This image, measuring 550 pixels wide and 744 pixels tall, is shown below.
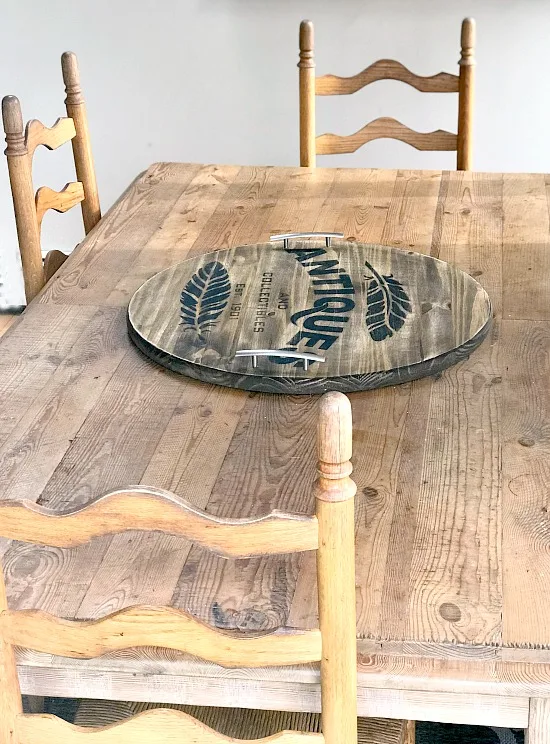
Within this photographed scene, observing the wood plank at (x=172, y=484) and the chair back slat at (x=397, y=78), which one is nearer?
the wood plank at (x=172, y=484)

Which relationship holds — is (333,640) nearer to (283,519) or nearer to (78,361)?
(283,519)

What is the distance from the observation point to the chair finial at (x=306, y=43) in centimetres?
251

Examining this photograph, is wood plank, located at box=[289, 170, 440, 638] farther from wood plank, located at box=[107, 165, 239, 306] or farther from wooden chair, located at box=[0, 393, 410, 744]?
wood plank, located at box=[107, 165, 239, 306]

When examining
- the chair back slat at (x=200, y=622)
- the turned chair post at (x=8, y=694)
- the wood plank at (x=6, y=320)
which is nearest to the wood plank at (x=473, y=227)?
the chair back slat at (x=200, y=622)

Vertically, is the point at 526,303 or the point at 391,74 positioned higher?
the point at 391,74

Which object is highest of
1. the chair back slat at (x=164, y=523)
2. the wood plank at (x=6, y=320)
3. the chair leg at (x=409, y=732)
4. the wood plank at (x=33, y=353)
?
the chair back slat at (x=164, y=523)

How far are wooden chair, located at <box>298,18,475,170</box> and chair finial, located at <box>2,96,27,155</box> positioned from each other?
836mm

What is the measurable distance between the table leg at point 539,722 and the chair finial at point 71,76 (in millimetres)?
1737

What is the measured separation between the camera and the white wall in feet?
10.8

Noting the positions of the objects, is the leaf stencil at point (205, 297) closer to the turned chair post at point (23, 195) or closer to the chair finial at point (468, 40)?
the turned chair post at point (23, 195)

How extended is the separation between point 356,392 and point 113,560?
501 millimetres

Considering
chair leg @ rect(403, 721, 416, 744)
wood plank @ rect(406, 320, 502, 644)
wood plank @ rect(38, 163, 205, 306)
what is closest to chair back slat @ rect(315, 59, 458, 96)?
wood plank @ rect(38, 163, 205, 306)

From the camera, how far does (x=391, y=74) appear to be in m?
2.62

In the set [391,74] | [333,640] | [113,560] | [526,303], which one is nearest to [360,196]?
[391,74]
